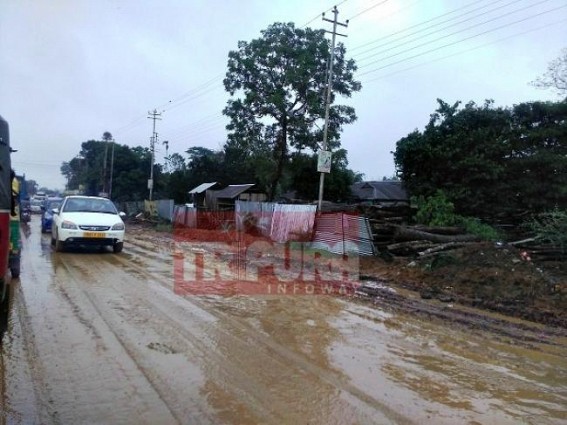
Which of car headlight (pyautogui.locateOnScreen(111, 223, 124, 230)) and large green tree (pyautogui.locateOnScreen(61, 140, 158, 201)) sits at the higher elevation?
large green tree (pyautogui.locateOnScreen(61, 140, 158, 201))

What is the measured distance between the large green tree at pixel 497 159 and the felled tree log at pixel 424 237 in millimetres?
6171

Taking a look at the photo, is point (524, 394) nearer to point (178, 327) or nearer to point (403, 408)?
point (403, 408)

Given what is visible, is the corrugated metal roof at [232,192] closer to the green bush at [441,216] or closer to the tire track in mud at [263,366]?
the green bush at [441,216]

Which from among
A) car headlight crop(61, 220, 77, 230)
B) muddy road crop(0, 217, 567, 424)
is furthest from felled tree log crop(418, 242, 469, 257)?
car headlight crop(61, 220, 77, 230)

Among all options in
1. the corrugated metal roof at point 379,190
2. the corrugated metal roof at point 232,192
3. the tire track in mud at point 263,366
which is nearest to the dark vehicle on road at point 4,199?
the tire track in mud at point 263,366

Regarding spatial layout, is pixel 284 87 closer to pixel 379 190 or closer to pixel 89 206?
pixel 89 206

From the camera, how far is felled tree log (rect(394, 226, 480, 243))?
15078 mm

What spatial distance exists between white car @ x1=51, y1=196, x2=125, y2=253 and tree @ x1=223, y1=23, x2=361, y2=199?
13938 millimetres

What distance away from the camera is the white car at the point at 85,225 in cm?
1345

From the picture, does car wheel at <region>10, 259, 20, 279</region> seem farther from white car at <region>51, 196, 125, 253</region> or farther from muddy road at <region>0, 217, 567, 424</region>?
white car at <region>51, 196, 125, 253</region>

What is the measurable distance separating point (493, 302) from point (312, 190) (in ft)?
90.4

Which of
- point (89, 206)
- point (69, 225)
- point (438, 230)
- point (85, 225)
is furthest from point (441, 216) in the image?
point (69, 225)

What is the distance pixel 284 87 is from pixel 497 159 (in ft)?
38.5

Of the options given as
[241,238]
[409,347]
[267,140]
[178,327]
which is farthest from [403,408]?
[267,140]
